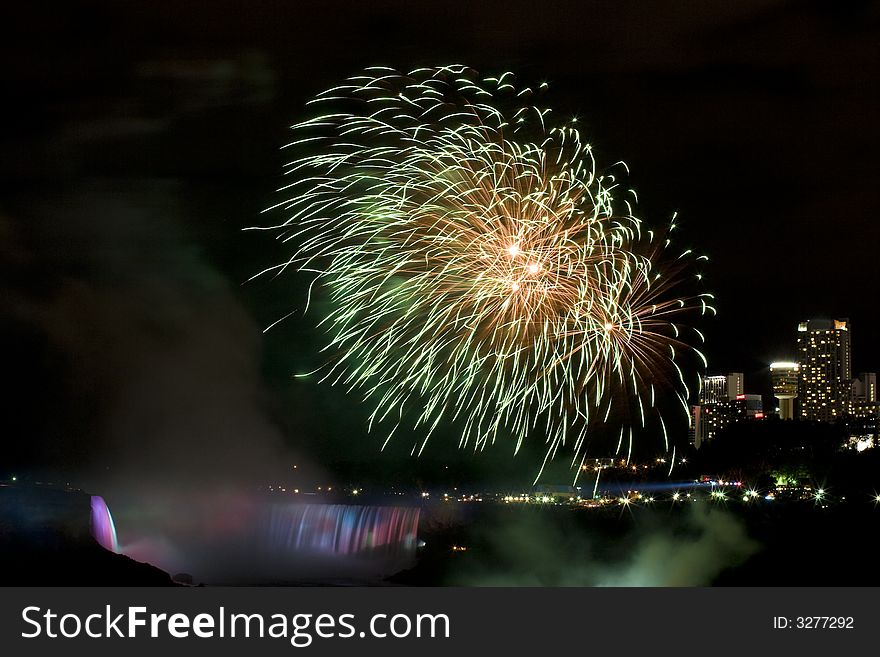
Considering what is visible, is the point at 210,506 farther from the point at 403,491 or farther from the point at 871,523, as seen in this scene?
the point at 871,523

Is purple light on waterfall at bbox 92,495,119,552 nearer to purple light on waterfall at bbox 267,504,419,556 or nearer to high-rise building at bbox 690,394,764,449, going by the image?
purple light on waterfall at bbox 267,504,419,556

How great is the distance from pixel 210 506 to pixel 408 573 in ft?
69.1

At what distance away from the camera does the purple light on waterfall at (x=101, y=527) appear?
34.4 m

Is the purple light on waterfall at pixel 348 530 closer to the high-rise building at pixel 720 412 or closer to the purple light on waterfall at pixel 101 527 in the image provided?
the purple light on waterfall at pixel 101 527

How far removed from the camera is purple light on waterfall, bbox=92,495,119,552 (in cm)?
3444

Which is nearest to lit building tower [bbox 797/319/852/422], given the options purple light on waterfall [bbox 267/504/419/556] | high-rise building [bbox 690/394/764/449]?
high-rise building [bbox 690/394/764/449]

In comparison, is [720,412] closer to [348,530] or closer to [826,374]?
[826,374]

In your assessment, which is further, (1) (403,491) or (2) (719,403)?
(2) (719,403)

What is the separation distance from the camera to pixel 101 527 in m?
36.9

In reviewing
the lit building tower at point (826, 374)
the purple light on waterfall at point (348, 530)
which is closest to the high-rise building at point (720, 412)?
the lit building tower at point (826, 374)

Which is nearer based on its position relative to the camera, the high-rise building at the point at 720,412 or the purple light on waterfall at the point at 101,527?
the purple light on waterfall at the point at 101,527

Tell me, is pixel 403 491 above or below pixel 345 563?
below
